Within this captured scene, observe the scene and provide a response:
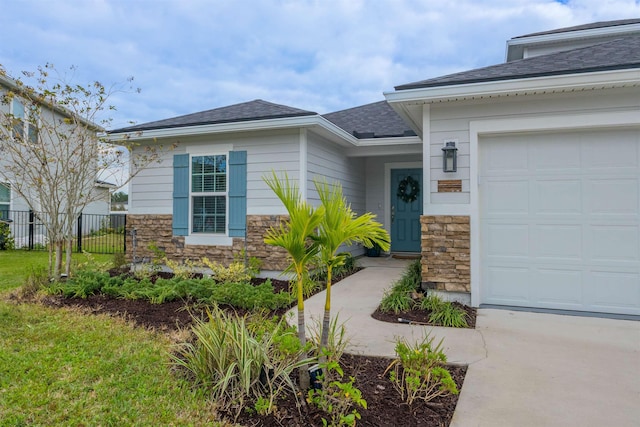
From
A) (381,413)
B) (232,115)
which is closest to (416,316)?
(381,413)

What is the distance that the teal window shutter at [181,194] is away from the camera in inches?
288

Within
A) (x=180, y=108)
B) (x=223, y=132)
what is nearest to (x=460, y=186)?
(x=223, y=132)

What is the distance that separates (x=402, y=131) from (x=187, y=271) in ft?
16.6

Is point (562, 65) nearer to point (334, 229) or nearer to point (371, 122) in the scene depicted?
point (334, 229)

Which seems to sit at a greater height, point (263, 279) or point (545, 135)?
point (545, 135)

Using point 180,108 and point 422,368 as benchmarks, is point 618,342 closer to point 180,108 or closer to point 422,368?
point 422,368

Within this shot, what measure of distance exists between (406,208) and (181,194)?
5104 millimetres

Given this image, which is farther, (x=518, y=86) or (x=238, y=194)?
(x=238, y=194)

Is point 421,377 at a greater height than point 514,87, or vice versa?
point 514,87

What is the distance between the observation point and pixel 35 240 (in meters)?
12.0

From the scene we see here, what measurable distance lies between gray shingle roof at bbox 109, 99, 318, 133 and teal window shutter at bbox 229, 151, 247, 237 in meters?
0.65

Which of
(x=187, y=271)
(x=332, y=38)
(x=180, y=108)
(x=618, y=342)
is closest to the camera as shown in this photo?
(x=618, y=342)

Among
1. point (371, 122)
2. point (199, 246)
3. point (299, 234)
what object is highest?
point (371, 122)

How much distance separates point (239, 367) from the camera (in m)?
2.55
